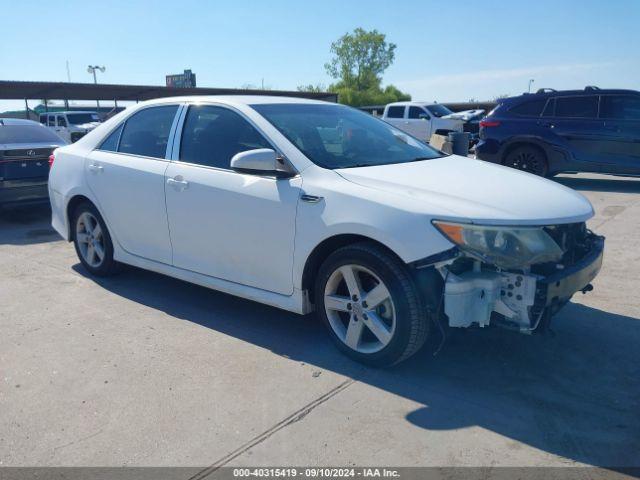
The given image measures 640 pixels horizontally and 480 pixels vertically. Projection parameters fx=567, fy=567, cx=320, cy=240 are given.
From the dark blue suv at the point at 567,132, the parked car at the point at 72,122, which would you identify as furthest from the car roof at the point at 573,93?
the parked car at the point at 72,122

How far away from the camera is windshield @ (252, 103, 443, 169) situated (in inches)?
153

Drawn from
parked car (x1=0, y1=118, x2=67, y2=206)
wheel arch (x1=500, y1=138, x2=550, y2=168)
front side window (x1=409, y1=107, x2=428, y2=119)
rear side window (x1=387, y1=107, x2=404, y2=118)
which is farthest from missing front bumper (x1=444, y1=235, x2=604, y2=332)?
rear side window (x1=387, y1=107, x2=404, y2=118)

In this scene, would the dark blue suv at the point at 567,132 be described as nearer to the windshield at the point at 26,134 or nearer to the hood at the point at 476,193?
the hood at the point at 476,193

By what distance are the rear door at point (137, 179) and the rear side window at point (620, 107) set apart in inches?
324

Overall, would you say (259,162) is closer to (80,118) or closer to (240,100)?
(240,100)

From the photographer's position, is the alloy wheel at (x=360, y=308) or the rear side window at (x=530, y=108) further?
the rear side window at (x=530, y=108)

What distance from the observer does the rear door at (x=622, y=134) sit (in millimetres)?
9625

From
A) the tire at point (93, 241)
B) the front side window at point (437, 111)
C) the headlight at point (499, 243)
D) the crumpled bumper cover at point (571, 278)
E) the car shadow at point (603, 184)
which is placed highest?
the front side window at point (437, 111)

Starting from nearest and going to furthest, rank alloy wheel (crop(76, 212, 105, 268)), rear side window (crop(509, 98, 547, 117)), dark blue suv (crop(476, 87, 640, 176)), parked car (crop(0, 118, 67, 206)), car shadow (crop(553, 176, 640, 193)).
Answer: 1. alloy wheel (crop(76, 212, 105, 268))
2. parked car (crop(0, 118, 67, 206))
3. dark blue suv (crop(476, 87, 640, 176))
4. car shadow (crop(553, 176, 640, 193))
5. rear side window (crop(509, 98, 547, 117))

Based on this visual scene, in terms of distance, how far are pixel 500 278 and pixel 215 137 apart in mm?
2335

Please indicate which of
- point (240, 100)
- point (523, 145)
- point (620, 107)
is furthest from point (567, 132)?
point (240, 100)

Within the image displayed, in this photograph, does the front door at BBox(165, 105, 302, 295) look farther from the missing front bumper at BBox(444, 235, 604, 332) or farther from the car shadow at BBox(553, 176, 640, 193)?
the car shadow at BBox(553, 176, 640, 193)

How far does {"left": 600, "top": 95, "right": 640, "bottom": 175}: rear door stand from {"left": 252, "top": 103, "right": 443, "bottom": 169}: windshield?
6558 mm

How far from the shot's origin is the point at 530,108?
10648mm
